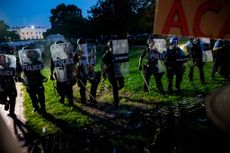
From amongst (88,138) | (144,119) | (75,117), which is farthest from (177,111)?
(75,117)

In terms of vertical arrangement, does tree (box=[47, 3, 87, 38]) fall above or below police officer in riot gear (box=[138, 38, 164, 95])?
above

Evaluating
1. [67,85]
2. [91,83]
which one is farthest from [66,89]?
[91,83]

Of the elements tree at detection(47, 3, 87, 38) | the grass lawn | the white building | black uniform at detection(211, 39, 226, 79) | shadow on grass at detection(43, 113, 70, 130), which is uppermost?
the white building

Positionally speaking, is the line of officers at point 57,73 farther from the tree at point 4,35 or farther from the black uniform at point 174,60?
the tree at point 4,35

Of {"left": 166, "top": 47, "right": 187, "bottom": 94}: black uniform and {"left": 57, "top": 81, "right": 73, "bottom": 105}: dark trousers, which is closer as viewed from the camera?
{"left": 57, "top": 81, "right": 73, "bottom": 105}: dark trousers

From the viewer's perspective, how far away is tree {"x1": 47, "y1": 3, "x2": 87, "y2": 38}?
42469 millimetres

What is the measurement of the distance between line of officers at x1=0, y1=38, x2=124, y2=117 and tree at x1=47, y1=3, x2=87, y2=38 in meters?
31.4

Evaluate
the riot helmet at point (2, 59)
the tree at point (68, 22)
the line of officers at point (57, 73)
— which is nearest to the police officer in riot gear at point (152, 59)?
the line of officers at point (57, 73)

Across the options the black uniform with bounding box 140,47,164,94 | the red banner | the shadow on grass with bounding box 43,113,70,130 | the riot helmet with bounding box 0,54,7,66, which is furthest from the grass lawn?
the red banner

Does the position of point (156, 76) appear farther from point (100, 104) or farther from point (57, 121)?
point (57, 121)

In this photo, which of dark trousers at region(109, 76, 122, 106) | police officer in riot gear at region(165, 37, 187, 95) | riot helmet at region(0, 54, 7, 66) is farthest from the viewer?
police officer in riot gear at region(165, 37, 187, 95)

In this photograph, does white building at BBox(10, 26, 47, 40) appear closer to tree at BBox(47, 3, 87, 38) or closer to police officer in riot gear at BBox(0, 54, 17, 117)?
tree at BBox(47, 3, 87, 38)

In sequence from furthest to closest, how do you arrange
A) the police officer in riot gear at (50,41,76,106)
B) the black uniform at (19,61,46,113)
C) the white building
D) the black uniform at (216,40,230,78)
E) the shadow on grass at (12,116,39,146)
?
the white building → the black uniform at (216,40,230,78) → the police officer in riot gear at (50,41,76,106) → the black uniform at (19,61,46,113) → the shadow on grass at (12,116,39,146)

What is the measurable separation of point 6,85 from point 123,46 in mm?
4349
